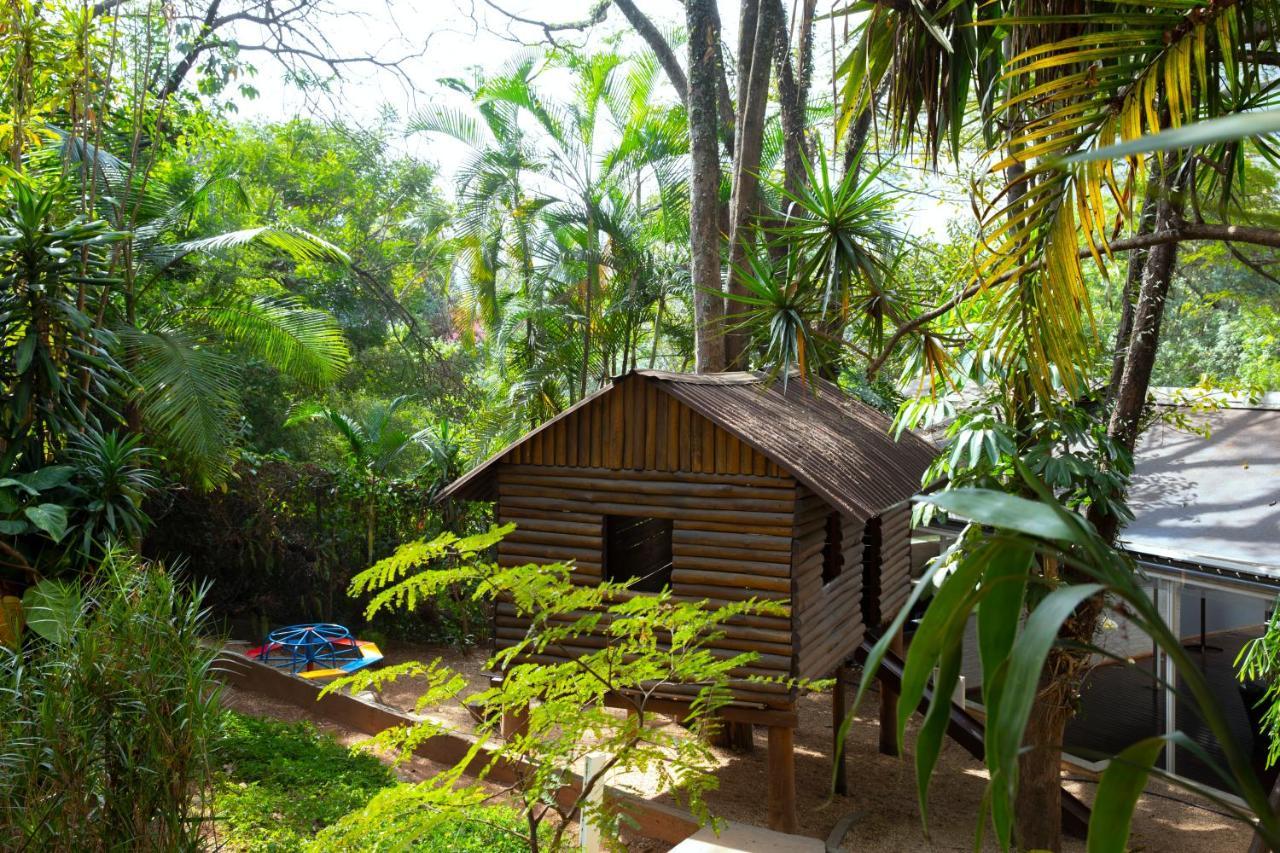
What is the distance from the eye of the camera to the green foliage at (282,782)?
230 inches

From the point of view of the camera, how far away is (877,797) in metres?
9.05

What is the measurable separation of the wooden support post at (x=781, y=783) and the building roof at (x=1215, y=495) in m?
3.56

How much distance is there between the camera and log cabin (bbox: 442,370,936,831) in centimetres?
724

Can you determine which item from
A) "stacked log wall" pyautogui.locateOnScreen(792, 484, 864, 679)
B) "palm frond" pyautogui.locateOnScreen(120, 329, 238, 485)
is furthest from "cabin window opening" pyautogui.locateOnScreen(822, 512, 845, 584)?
"palm frond" pyautogui.locateOnScreen(120, 329, 238, 485)

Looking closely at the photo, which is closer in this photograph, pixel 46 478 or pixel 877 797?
pixel 46 478

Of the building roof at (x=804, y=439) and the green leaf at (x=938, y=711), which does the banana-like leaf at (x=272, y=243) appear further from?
the green leaf at (x=938, y=711)

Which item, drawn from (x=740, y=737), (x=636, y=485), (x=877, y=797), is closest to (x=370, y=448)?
(x=740, y=737)

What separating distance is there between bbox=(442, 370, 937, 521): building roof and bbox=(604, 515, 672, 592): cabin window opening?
220 cm

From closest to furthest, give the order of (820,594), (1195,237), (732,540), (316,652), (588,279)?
(1195,237)
(732,540)
(820,594)
(316,652)
(588,279)

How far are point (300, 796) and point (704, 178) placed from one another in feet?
24.8

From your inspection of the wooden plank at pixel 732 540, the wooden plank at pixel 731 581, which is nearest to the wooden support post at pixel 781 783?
the wooden plank at pixel 731 581

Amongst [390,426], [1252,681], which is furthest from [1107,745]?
[390,426]

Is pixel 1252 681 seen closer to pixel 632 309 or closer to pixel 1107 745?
pixel 1107 745

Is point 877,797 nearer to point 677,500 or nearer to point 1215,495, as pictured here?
point 677,500
